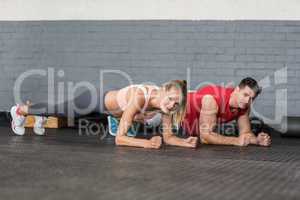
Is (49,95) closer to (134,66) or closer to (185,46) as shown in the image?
(134,66)

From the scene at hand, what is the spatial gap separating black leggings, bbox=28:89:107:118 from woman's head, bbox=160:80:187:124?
32.1 inches

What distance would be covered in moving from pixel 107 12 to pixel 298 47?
1942 millimetres

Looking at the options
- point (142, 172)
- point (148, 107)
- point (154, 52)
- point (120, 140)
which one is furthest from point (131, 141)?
point (154, 52)

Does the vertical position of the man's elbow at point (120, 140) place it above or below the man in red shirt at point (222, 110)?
below

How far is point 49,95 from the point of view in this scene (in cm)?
595

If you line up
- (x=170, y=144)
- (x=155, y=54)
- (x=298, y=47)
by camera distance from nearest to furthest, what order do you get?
1. (x=170, y=144)
2. (x=298, y=47)
3. (x=155, y=54)

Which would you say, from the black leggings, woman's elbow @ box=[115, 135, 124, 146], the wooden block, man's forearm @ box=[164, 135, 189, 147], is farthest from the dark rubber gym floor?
the wooden block

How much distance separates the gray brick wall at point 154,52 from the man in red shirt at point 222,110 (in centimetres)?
133

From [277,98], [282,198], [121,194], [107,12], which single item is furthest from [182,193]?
[107,12]

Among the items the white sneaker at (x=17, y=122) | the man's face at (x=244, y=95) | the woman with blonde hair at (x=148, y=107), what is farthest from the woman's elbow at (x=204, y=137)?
the white sneaker at (x=17, y=122)

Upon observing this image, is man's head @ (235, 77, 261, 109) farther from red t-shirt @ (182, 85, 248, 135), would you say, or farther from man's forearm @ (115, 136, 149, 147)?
man's forearm @ (115, 136, 149, 147)

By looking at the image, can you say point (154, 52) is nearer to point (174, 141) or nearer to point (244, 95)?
point (174, 141)

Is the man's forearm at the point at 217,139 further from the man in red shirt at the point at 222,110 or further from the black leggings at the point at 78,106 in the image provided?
the black leggings at the point at 78,106

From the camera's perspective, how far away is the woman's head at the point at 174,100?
12.1 feet
